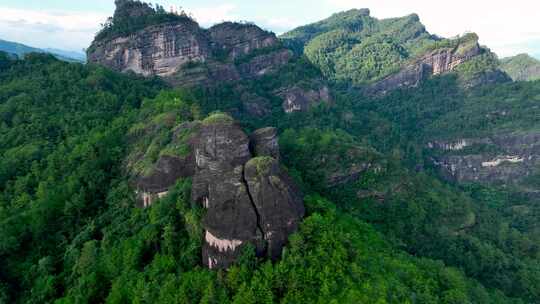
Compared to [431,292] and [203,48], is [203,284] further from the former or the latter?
[203,48]

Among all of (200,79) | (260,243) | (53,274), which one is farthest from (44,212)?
(200,79)

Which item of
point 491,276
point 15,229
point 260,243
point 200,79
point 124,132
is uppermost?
point 200,79

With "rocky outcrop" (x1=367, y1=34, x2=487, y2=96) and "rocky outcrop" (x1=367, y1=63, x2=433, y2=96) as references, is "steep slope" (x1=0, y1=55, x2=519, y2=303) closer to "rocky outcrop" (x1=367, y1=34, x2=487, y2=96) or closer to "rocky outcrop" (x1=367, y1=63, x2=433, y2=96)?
"rocky outcrop" (x1=367, y1=63, x2=433, y2=96)

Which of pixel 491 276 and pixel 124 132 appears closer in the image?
pixel 491 276

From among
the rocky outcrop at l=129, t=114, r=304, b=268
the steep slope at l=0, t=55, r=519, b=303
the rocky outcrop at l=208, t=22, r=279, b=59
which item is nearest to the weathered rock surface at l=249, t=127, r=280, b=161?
the steep slope at l=0, t=55, r=519, b=303

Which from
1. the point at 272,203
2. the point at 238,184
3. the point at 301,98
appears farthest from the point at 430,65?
the point at 238,184

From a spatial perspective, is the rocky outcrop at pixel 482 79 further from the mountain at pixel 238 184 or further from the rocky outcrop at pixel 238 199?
the rocky outcrop at pixel 238 199

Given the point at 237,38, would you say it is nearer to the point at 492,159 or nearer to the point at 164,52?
the point at 164,52

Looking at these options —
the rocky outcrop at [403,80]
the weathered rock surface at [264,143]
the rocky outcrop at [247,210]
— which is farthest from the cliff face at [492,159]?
the rocky outcrop at [247,210]
